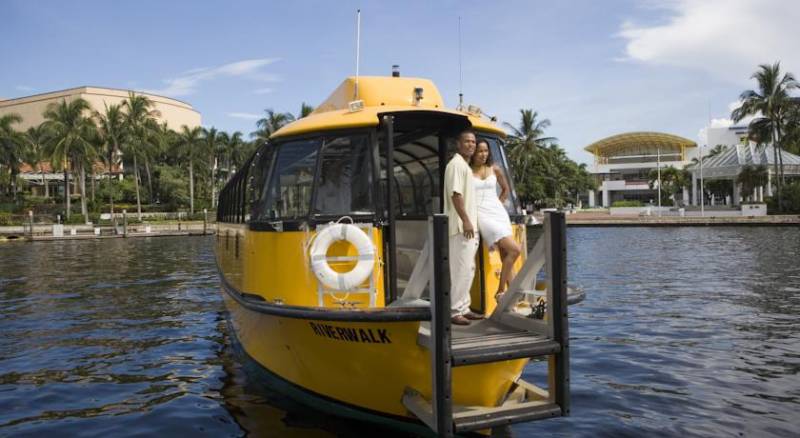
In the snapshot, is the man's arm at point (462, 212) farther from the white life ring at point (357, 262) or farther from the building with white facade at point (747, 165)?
the building with white facade at point (747, 165)

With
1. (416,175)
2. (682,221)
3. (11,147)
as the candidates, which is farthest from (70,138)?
(416,175)

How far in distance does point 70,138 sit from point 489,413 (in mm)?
61592

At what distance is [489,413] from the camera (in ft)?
15.9

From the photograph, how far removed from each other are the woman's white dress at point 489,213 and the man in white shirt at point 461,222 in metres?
0.14

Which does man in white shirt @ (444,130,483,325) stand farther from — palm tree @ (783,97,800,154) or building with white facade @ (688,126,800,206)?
palm tree @ (783,97,800,154)

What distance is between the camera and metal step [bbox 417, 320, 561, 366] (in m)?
4.86

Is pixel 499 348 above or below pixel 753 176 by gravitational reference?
below

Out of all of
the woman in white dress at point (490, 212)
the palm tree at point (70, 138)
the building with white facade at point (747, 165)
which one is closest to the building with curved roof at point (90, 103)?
the palm tree at point (70, 138)

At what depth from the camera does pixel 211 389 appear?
8312 millimetres

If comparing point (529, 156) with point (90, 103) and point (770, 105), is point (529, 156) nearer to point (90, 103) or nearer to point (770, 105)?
point (770, 105)

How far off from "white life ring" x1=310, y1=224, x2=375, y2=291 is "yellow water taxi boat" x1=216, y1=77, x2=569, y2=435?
1 cm

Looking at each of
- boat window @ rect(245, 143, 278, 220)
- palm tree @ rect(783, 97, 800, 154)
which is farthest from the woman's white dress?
palm tree @ rect(783, 97, 800, 154)

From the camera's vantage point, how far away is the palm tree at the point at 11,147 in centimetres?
6366

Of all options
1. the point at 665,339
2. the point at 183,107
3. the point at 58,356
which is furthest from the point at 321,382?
the point at 183,107
